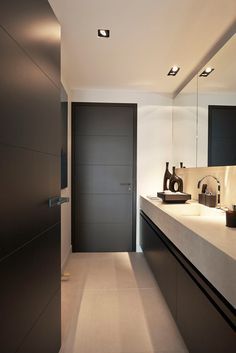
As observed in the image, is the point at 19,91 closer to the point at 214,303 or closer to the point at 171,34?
the point at 214,303

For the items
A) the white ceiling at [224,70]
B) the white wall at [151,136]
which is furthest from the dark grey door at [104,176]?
the white ceiling at [224,70]

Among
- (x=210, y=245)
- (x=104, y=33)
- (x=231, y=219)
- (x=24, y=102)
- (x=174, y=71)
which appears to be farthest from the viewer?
(x=174, y=71)

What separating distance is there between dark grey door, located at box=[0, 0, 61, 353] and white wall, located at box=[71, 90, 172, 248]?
7.50 feet

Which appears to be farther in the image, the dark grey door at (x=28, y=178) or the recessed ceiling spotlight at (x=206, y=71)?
the recessed ceiling spotlight at (x=206, y=71)

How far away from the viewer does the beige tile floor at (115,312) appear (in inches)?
71.6

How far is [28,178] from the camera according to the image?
3.87ft

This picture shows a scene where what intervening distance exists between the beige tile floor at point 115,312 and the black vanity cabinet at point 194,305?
0.75 feet

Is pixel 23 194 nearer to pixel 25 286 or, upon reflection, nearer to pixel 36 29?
pixel 25 286

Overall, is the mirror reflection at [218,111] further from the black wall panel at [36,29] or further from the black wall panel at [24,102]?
the black wall panel at [24,102]

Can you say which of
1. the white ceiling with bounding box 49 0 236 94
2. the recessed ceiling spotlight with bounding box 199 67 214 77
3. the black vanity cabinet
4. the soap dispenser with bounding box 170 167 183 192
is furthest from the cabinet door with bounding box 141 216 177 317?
the white ceiling with bounding box 49 0 236 94

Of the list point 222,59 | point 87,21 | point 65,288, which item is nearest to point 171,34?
point 222,59

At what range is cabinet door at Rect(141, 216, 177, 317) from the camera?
193 cm

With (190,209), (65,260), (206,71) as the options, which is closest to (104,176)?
(65,260)

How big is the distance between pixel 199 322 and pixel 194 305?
Result: 10 cm
